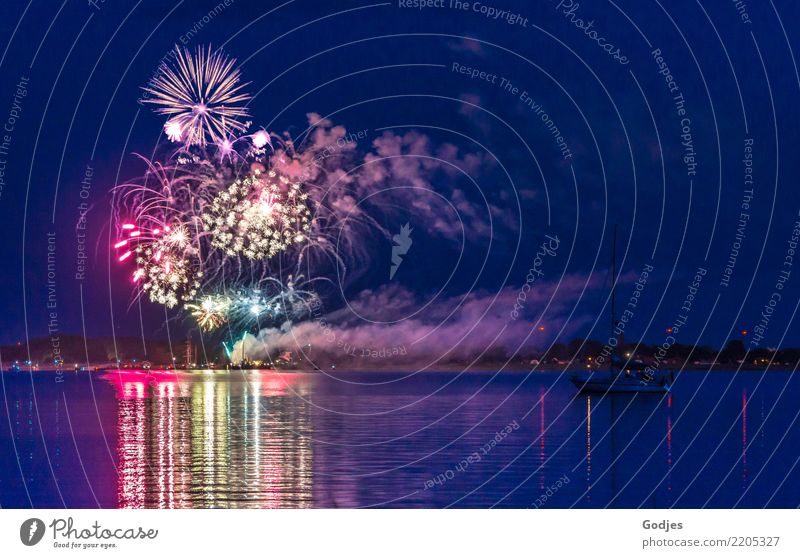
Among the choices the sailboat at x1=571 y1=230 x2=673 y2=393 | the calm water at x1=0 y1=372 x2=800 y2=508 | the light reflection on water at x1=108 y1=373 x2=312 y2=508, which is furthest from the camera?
the sailboat at x1=571 y1=230 x2=673 y2=393

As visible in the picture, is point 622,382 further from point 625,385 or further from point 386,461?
point 386,461

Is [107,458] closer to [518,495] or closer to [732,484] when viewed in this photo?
[518,495]

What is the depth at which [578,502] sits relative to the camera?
4653 centimetres
